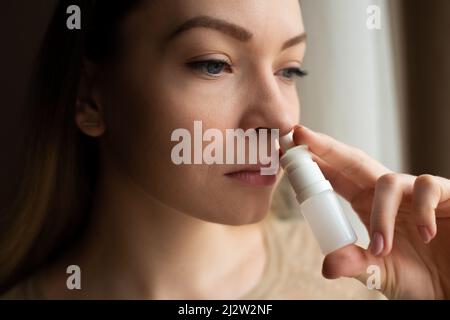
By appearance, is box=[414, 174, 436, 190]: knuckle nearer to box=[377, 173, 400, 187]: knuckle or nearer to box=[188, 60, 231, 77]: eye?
box=[377, 173, 400, 187]: knuckle

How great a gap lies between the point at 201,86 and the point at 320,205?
171 mm

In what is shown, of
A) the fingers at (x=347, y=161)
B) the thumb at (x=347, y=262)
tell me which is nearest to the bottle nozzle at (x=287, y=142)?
the fingers at (x=347, y=161)

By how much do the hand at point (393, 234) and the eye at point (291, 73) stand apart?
2.9 inches

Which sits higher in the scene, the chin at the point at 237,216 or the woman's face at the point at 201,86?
the woman's face at the point at 201,86

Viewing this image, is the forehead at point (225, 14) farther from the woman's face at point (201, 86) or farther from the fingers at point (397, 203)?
the fingers at point (397, 203)

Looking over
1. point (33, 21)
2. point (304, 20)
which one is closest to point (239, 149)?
point (304, 20)

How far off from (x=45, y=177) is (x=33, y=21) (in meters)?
0.18

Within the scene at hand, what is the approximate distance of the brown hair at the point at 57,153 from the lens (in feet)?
1.83

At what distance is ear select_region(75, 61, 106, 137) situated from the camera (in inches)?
22.4

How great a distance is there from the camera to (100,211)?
2.09 ft

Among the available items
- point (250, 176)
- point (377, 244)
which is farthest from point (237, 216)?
point (377, 244)
